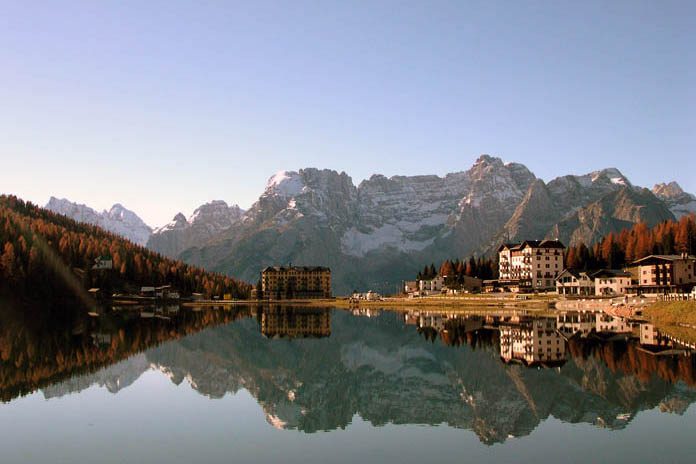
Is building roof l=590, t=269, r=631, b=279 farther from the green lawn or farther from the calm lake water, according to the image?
the calm lake water

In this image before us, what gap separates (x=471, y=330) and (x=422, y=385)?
46.4 metres

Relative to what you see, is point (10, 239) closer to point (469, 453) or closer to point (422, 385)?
point (422, 385)

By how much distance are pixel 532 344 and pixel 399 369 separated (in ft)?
57.7

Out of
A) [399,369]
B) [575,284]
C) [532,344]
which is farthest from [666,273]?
[399,369]

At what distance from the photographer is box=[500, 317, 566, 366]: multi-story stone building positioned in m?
64.5

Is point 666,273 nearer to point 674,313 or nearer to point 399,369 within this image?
point 674,313

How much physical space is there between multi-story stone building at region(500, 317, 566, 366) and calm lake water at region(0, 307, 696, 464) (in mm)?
277

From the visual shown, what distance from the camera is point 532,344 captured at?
247 feet

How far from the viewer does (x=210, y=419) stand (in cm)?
3803

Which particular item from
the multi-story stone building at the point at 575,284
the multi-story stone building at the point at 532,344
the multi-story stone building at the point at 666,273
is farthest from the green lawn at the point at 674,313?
the multi-story stone building at the point at 575,284

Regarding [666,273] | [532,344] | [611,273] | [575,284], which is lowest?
[532,344]

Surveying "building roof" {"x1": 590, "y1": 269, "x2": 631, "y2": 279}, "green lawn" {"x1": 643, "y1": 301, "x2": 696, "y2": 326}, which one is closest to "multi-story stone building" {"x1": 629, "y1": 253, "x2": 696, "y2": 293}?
"building roof" {"x1": 590, "y1": 269, "x2": 631, "y2": 279}

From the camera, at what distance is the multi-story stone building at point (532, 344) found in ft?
212

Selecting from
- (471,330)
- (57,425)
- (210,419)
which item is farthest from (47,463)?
(471,330)
